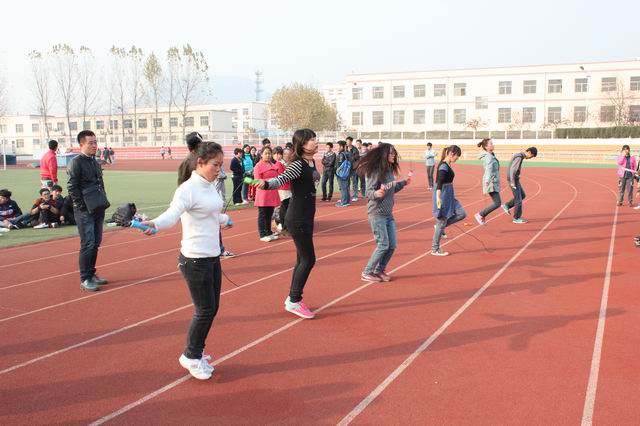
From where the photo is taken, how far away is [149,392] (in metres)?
4.11

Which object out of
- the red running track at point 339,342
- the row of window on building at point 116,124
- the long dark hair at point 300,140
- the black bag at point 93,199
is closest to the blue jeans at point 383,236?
the red running track at point 339,342

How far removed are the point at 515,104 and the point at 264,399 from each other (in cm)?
6380

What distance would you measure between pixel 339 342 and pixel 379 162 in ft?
8.95

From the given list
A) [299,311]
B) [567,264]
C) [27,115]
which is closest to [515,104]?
[567,264]

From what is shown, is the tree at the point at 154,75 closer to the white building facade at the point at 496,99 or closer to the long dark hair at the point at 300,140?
the white building facade at the point at 496,99

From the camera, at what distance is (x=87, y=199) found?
6918mm

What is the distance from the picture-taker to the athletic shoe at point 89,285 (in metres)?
6.98

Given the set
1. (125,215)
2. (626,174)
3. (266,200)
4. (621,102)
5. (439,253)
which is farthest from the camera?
(621,102)

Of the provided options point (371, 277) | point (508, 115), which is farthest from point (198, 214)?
point (508, 115)

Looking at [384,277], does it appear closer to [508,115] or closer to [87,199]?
[87,199]

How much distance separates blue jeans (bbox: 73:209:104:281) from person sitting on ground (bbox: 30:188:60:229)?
613 centimetres

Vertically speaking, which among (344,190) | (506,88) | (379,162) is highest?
(506,88)

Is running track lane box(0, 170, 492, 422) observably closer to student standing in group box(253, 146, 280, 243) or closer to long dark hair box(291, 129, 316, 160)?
long dark hair box(291, 129, 316, 160)

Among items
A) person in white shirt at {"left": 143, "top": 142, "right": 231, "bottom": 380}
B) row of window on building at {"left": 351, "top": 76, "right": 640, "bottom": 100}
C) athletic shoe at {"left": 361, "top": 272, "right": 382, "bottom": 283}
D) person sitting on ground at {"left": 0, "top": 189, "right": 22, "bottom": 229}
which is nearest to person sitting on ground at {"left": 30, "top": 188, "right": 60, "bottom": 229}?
person sitting on ground at {"left": 0, "top": 189, "right": 22, "bottom": 229}
